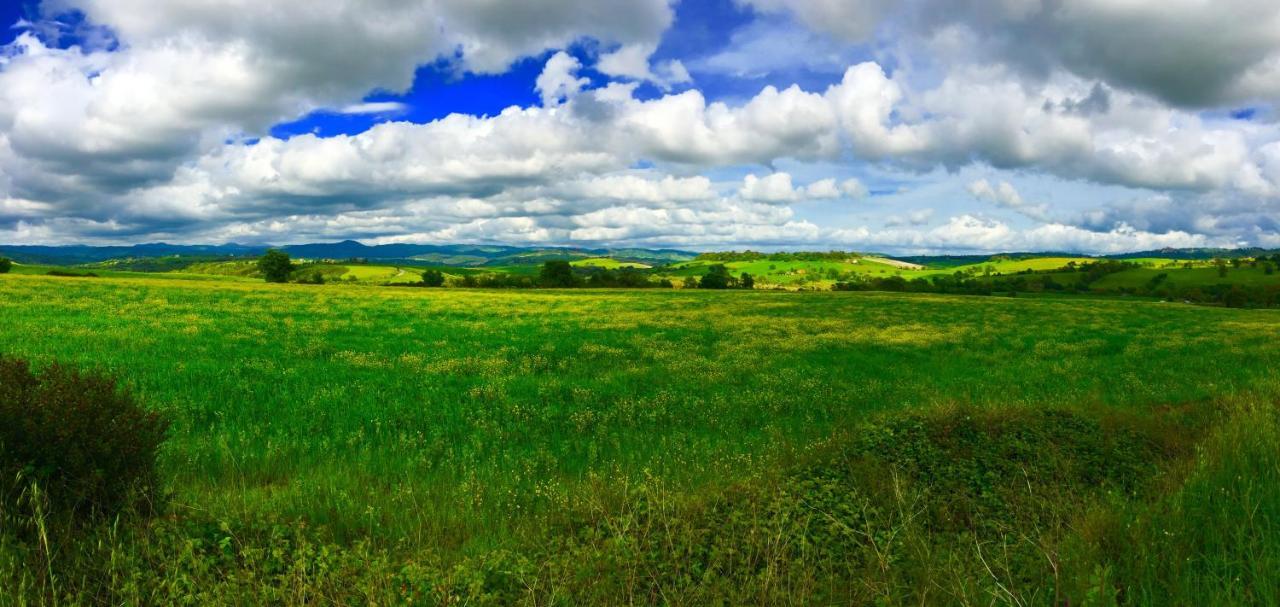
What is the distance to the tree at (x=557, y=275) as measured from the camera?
12276 cm

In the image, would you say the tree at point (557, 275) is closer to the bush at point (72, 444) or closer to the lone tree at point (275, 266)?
the lone tree at point (275, 266)

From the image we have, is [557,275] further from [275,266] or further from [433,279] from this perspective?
[275,266]

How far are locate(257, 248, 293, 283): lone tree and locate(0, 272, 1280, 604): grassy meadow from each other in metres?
112

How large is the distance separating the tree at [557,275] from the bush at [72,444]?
379ft

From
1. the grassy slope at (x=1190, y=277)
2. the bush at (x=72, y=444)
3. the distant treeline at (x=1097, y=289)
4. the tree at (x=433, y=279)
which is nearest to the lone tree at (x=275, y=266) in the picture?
the tree at (x=433, y=279)

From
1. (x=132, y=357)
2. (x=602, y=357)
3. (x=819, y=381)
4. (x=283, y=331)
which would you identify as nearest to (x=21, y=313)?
(x=283, y=331)

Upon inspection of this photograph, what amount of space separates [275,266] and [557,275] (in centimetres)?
5727

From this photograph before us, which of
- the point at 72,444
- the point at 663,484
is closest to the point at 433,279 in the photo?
the point at 72,444

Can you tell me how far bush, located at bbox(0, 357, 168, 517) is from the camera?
17.6 ft

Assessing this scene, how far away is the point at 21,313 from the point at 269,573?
32930mm

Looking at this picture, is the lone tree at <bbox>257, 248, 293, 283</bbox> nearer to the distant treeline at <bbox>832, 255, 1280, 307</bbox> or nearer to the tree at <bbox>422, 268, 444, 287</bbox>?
the tree at <bbox>422, 268, 444, 287</bbox>

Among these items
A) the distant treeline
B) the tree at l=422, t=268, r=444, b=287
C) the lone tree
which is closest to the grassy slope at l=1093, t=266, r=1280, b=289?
the distant treeline

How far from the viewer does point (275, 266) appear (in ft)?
396

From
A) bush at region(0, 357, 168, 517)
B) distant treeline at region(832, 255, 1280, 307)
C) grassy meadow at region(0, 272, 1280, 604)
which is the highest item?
bush at region(0, 357, 168, 517)
